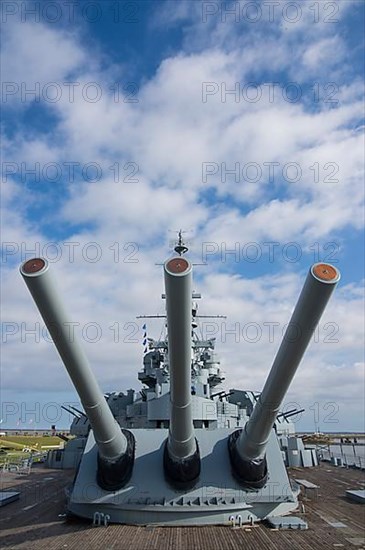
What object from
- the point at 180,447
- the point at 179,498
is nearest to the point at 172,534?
the point at 179,498

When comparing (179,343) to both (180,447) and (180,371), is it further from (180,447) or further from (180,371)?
(180,447)

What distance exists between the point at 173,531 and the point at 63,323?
12.9 feet

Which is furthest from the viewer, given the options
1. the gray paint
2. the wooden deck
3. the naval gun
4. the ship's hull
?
the ship's hull

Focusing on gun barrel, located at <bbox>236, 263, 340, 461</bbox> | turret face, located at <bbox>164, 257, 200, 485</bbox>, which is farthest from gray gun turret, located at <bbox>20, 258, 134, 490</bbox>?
gun barrel, located at <bbox>236, 263, 340, 461</bbox>

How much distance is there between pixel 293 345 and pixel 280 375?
571 mm

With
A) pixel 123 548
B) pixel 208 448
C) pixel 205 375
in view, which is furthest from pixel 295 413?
pixel 123 548

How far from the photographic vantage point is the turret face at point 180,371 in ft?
15.9

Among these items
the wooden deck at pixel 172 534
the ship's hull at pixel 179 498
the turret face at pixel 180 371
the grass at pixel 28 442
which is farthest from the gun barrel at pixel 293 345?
the grass at pixel 28 442

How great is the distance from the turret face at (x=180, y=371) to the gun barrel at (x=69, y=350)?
3.14 feet

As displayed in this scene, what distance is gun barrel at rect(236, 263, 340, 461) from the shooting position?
16.1ft

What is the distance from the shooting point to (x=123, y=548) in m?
6.31

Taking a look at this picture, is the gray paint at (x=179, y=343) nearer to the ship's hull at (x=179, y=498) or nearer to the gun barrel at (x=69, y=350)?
the gun barrel at (x=69, y=350)

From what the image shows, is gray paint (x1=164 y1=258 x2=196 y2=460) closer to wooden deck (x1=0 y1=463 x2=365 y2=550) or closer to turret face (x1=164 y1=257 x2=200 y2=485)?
turret face (x1=164 y1=257 x2=200 y2=485)

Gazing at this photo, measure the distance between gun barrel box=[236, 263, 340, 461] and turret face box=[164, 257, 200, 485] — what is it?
985 mm
